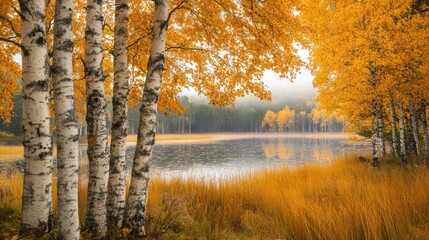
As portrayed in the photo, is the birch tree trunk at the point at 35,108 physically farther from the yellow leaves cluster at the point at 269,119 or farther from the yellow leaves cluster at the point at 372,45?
the yellow leaves cluster at the point at 269,119

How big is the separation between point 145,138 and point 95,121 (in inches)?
26.5

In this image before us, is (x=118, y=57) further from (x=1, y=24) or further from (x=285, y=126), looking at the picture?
(x=285, y=126)

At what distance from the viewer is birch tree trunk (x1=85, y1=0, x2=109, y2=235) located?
3.43m

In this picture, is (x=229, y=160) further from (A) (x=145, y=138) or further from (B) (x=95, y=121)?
(B) (x=95, y=121)

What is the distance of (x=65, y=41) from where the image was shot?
296 centimetres

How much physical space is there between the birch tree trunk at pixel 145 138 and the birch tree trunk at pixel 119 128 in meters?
0.37

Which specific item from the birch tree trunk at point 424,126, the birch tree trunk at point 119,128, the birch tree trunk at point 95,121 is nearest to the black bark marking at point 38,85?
the birch tree trunk at point 95,121

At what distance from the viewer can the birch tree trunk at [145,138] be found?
3652 mm

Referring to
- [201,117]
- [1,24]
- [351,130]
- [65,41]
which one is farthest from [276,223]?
[201,117]

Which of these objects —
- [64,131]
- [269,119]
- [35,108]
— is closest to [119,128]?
[64,131]

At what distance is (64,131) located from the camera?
2.89 metres

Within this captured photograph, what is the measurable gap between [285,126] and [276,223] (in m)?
107

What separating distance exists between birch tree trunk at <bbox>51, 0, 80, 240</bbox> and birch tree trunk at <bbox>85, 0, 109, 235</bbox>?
18.0 inches

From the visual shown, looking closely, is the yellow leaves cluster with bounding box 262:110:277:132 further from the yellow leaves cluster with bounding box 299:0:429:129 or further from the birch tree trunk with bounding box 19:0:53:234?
the birch tree trunk with bounding box 19:0:53:234
